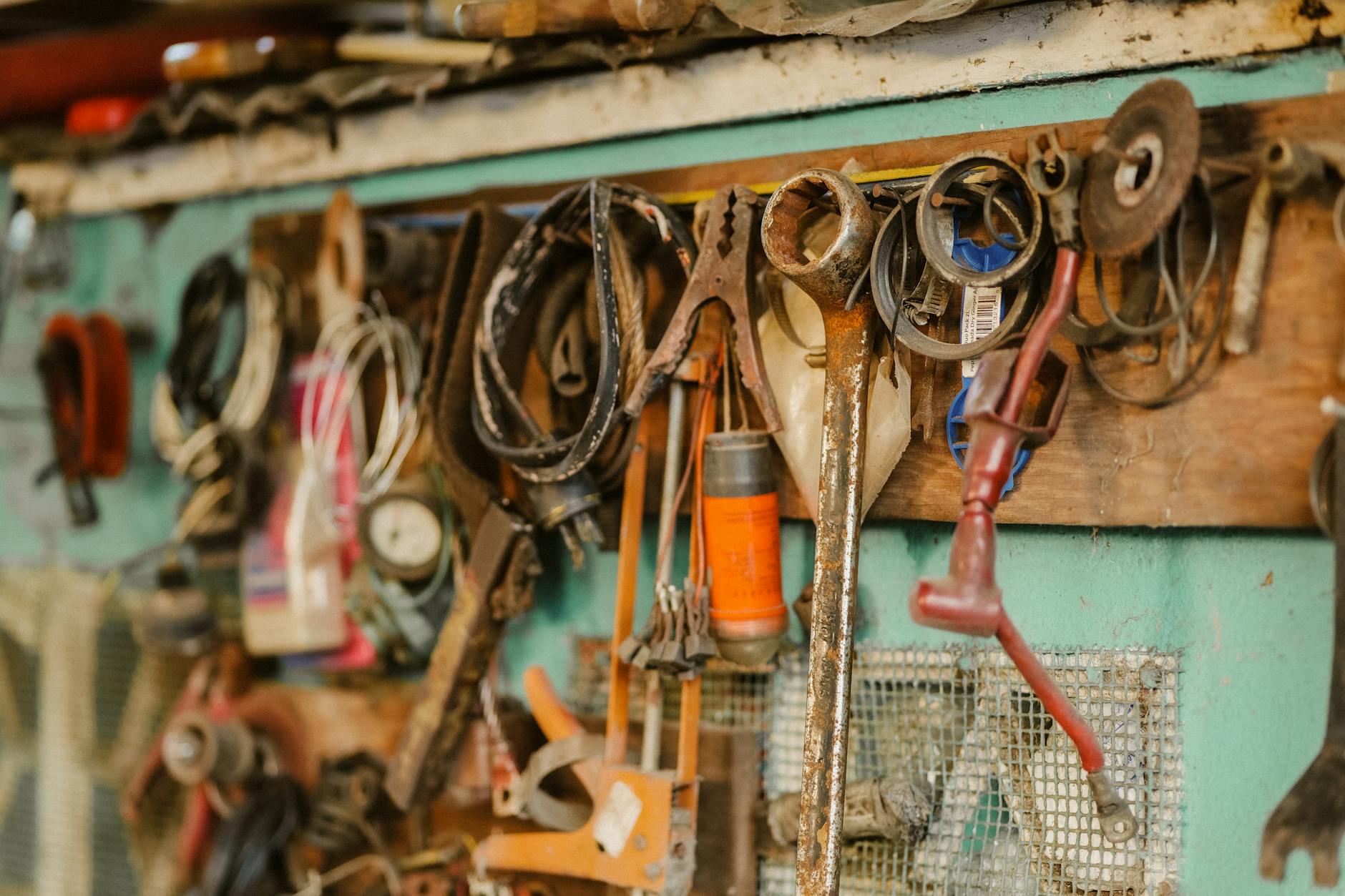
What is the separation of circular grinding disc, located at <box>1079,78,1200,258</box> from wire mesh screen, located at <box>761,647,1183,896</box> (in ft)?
1.66

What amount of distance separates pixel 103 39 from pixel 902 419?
6.06 feet

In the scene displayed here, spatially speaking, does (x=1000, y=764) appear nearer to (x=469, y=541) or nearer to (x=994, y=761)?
(x=994, y=761)

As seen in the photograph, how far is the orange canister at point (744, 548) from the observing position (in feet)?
4.69

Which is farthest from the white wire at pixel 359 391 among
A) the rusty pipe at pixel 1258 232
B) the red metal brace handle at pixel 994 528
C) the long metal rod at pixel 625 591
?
the rusty pipe at pixel 1258 232

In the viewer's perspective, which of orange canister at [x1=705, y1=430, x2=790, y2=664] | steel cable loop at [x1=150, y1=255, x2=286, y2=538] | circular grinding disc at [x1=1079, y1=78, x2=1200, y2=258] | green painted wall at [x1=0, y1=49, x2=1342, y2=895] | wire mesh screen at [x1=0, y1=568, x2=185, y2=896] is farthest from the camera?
wire mesh screen at [x1=0, y1=568, x2=185, y2=896]

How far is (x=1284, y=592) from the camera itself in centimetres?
127

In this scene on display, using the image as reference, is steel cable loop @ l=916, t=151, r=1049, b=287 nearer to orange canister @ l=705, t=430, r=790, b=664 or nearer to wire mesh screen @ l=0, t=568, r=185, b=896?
orange canister @ l=705, t=430, r=790, b=664

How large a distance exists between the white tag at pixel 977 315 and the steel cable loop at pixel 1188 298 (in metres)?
0.12

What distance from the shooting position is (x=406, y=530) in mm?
1795

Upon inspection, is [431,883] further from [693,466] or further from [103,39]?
[103,39]

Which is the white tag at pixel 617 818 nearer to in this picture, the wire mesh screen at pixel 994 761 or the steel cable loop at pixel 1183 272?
the wire mesh screen at pixel 994 761

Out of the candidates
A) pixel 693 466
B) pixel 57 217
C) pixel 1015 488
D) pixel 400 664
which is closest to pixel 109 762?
pixel 400 664

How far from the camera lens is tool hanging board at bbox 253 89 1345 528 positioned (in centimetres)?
121

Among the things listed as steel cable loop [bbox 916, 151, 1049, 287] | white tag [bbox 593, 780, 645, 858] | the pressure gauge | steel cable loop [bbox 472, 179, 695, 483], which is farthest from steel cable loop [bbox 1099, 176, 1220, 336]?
the pressure gauge
